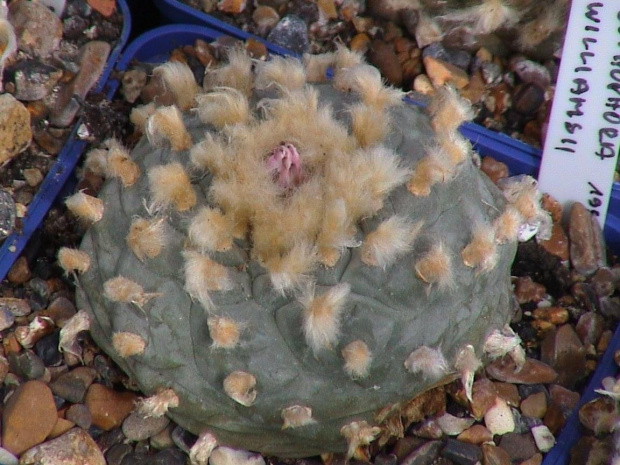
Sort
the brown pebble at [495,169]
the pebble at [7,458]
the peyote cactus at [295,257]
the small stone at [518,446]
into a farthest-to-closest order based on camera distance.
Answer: the brown pebble at [495,169] → the small stone at [518,446] → the pebble at [7,458] → the peyote cactus at [295,257]

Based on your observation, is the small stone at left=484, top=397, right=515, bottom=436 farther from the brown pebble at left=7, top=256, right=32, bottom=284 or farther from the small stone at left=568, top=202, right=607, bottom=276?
the brown pebble at left=7, top=256, right=32, bottom=284

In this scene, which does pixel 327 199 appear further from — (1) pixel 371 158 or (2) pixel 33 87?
(2) pixel 33 87

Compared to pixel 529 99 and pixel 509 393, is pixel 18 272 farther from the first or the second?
pixel 529 99

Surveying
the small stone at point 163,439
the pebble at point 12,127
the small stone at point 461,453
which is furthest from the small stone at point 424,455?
the pebble at point 12,127

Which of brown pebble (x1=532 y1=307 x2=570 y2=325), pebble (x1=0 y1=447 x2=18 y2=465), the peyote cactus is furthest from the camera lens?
brown pebble (x1=532 y1=307 x2=570 y2=325)

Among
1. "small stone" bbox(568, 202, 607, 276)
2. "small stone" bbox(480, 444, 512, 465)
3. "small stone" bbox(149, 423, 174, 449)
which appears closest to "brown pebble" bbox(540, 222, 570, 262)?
"small stone" bbox(568, 202, 607, 276)

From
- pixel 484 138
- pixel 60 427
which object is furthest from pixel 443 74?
pixel 60 427

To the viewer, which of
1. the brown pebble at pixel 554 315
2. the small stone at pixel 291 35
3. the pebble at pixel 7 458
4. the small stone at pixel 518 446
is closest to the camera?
the pebble at pixel 7 458

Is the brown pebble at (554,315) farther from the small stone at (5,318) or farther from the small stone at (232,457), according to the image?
the small stone at (5,318)
